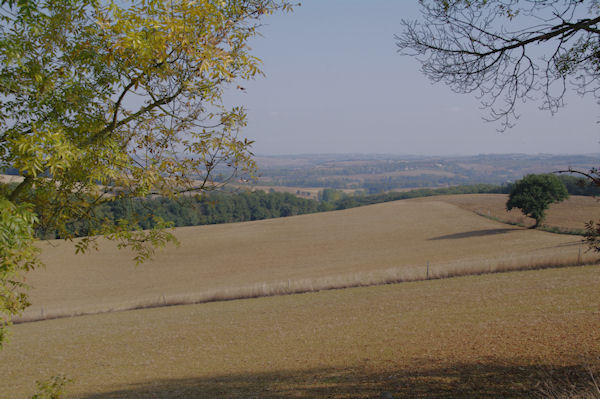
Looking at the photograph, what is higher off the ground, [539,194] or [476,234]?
[539,194]

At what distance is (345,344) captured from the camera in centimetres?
1143

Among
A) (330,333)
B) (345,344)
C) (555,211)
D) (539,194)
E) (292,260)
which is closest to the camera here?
(345,344)

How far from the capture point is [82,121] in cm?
510

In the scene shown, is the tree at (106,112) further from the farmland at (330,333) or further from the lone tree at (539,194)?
the lone tree at (539,194)

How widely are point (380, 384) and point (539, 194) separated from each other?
3887cm

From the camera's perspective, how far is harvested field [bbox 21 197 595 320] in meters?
23.6

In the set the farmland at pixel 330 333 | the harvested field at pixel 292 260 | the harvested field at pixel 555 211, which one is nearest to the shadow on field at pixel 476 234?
the harvested field at pixel 292 260

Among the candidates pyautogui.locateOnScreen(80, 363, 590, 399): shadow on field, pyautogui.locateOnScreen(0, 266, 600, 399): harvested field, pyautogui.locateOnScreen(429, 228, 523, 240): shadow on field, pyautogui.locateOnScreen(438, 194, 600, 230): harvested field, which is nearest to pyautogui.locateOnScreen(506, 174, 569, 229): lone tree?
pyautogui.locateOnScreen(429, 228, 523, 240): shadow on field

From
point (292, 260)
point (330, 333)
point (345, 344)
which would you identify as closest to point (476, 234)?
point (292, 260)

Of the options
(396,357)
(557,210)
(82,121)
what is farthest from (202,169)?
(557,210)

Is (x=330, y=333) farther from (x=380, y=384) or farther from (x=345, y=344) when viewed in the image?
(x=380, y=384)

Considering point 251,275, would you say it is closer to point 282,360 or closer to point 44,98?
point 282,360

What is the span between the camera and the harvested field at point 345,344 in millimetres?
7340

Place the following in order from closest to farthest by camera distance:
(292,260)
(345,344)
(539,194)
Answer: (345,344)
(292,260)
(539,194)
